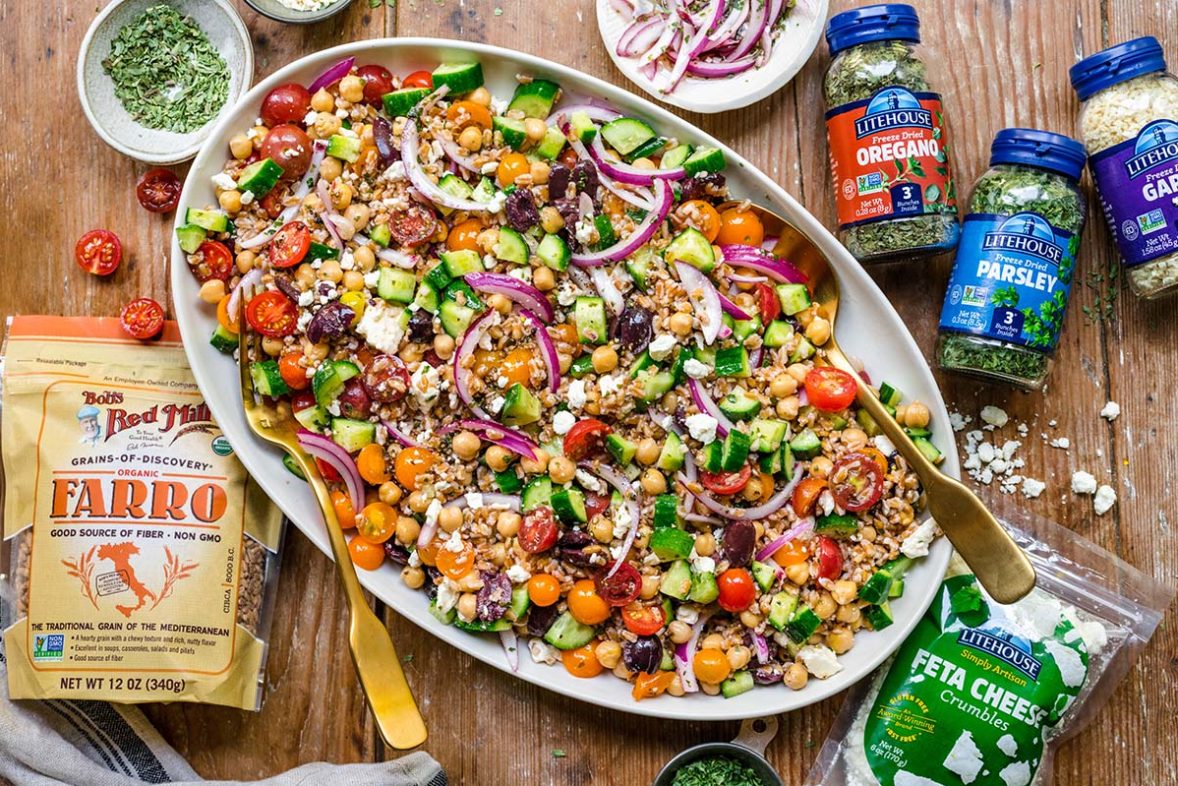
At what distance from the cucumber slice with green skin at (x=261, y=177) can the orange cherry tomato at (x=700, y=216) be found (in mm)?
1340

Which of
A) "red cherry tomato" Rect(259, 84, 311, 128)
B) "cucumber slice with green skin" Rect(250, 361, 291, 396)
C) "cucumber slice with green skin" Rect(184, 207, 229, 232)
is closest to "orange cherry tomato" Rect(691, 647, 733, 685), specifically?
"cucumber slice with green skin" Rect(250, 361, 291, 396)

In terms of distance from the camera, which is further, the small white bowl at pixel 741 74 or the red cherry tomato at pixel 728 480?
the small white bowl at pixel 741 74

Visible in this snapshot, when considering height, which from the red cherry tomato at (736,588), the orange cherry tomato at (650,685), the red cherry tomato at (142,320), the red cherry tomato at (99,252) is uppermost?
the red cherry tomato at (99,252)

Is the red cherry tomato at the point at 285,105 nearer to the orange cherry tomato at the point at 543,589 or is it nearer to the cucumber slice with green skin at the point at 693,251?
the cucumber slice with green skin at the point at 693,251

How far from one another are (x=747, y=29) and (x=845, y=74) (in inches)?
16.4

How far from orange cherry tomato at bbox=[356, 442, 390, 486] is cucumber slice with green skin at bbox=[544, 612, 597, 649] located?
0.77 meters

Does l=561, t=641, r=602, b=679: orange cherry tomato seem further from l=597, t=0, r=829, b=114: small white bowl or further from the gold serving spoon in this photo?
l=597, t=0, r=829, b=114: small white bowl

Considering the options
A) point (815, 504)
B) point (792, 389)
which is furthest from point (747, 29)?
point (815, 504)

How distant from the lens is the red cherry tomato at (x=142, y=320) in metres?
3.59

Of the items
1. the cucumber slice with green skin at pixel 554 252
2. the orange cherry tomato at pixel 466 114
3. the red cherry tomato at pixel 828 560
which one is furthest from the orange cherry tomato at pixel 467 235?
the red cherry tomato at pixel 828 560

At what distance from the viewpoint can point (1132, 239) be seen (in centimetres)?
332

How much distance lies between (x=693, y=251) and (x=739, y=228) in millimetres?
221

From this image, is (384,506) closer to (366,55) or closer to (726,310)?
(726,310)

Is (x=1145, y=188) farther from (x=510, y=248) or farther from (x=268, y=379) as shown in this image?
(x=268, y=379)
